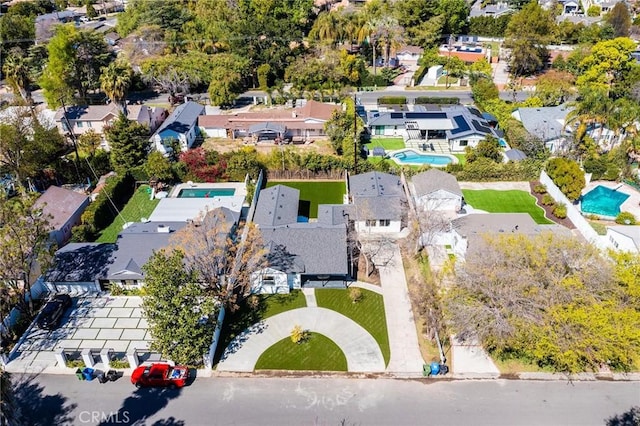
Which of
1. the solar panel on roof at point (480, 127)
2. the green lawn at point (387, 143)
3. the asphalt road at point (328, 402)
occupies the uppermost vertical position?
the solar panel on roof at point (480, 127)

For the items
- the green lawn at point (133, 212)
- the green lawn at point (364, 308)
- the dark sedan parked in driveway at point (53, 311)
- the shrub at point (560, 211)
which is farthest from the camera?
the shrub at point (560, 211)

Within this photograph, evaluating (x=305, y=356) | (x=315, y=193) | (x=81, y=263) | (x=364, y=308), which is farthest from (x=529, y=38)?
(x=81, y=263)

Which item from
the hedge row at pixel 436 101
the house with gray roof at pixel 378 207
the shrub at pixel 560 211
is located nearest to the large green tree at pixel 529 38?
the hedge row at pixel 436 101

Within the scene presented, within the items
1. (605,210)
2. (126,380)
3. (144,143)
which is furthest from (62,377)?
(605,210)

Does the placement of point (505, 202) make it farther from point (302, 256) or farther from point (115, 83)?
point (115, 83)

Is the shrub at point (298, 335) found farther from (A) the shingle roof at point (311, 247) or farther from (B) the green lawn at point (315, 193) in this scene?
(B) the green lawn at point (315, 193)

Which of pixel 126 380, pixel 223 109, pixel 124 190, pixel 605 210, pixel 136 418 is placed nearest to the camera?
pixel 136 418

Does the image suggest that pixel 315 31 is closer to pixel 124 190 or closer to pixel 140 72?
pixel 140 72
